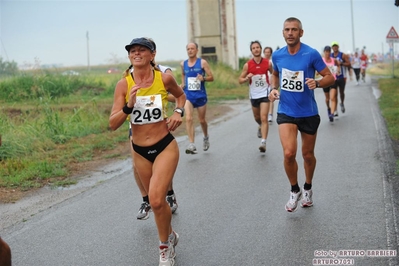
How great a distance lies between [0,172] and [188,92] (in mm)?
3633

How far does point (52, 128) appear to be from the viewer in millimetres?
14469

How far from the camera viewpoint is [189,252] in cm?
612

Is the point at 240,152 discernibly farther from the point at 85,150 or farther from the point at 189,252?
the point at 189,252

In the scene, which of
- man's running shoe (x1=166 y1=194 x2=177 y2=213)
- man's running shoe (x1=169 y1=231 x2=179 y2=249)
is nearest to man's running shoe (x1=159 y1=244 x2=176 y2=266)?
man's running shoe (x1=169 y1=231 x2=179 y2=249)

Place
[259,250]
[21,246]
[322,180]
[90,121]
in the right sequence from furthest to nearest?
[90,121]
[322,180]
[21,246]
[259,250]

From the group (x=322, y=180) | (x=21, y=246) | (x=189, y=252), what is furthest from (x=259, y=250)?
(x=322, y=180)

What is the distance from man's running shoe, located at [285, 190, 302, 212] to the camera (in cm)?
741

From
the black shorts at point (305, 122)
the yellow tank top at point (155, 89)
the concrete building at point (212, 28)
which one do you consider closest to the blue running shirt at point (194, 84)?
the black shorts at point (305, 122)

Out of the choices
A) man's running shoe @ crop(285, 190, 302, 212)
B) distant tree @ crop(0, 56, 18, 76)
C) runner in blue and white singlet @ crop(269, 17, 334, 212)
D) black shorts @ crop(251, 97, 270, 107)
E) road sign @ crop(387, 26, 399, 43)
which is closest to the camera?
man's running shoe @ crop(285, 190, 302, 212)

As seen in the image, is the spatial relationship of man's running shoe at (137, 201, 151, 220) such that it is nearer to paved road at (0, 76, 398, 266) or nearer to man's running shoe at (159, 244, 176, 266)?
paved road at (0, 76, 398, 266)

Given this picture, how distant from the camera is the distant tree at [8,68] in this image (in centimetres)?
1959

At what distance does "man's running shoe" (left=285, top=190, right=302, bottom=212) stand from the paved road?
0.24ft

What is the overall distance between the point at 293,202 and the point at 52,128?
27.1 ft

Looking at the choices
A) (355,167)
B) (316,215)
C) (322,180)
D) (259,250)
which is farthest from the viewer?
(355,167)
